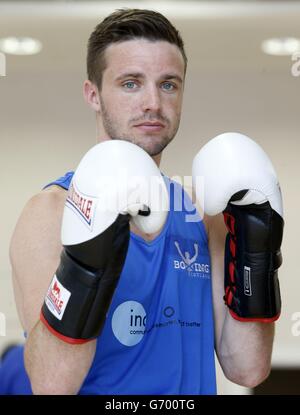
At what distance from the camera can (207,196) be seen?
3.82ft

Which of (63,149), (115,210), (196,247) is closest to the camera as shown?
(115,210)

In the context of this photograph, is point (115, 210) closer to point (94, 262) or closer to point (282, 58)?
point (94, 262)

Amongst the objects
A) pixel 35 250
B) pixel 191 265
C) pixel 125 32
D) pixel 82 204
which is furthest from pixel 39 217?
pixel 125 32

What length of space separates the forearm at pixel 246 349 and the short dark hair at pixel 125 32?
19.7 inches

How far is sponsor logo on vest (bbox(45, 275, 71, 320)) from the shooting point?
1.00 metres

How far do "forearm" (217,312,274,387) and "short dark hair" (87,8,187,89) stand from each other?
50 centimetres

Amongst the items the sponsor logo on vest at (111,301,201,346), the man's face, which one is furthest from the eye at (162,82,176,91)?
the sponsor logo on vest at (111,301,201,346)

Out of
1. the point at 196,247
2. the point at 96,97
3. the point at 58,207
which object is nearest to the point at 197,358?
the point at 196,247

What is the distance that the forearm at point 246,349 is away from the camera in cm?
126

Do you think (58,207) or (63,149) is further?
(63,149)

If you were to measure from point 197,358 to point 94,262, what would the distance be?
1.14ft

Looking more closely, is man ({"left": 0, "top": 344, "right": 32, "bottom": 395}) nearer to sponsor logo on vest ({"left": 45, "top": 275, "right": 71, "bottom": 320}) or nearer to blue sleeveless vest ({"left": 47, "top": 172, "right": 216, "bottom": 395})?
blue sleeveless vest ({"left": 47, "top": 172, "right": 216, "bottom": 395})

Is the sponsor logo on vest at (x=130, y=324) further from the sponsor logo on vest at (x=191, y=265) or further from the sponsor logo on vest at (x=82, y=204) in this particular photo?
the sponsor logo on vest at (x=82, y=204)
